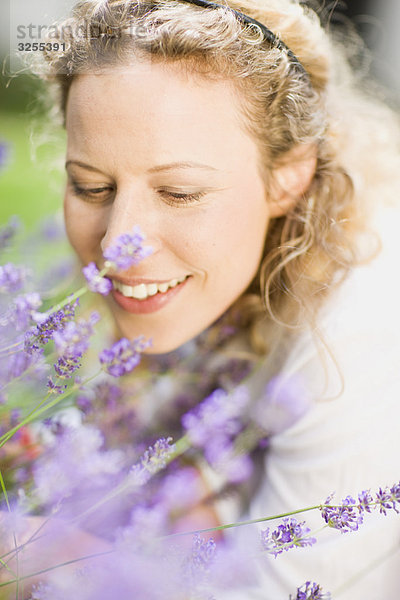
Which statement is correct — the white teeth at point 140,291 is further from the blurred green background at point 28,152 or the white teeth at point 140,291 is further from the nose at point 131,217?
the blurred green background at point 28,152

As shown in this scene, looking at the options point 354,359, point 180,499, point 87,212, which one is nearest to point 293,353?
point 354,359

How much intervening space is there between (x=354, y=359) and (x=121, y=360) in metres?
0.70

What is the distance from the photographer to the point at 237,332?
170 cm

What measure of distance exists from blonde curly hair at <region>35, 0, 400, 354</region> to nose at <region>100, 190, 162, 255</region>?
0.73ft

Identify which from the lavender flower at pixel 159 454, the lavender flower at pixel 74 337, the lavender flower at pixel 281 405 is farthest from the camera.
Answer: the lavender flower at pixel 281 405

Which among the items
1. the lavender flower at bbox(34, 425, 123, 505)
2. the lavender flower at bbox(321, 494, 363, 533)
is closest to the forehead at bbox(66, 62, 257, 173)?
the lavender flower at bbox(34, 425, 123, 505)

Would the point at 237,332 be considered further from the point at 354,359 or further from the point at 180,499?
the point at 180,499

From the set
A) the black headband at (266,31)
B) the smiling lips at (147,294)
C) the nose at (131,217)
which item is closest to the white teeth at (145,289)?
the smiling lips at (147,294)

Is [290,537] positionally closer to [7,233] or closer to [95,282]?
[95,282]

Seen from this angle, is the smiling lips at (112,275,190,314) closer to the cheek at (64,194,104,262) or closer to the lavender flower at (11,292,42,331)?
the cheek at (64,194,104,262)

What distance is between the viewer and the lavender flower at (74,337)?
0.59 metres

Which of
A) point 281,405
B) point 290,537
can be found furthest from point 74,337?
point 281,405

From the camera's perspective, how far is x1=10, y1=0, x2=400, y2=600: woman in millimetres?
894

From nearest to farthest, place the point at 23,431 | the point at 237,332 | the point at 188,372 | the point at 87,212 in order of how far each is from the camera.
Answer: the point at 23,431
the point at 87,212
the point at 188,372
the point at 237,332
